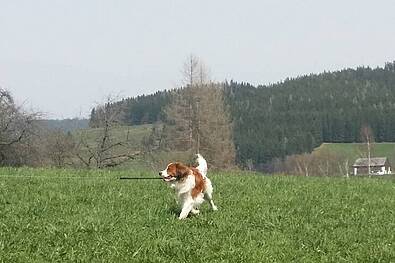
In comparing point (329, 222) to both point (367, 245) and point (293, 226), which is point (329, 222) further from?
point (367, 245)

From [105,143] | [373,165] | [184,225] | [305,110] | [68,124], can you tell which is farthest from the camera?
[305,110]

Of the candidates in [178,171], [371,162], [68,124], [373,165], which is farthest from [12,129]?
[371,162]

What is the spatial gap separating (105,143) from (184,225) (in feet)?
156

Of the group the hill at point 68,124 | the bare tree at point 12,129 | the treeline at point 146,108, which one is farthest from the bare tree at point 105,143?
the treeline at point 146,108

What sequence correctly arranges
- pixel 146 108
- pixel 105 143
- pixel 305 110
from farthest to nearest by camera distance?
1. pixel 305 110
2. pixel 146 108
3. pixel 105 143

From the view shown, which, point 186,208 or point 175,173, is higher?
point 175,173

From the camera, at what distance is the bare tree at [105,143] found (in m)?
56.9

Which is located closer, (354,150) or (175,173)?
(175,173)

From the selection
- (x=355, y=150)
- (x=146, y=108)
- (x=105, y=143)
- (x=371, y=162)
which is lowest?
(x=371, y=162)

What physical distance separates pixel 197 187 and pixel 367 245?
3.90 metres

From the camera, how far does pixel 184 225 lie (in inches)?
409

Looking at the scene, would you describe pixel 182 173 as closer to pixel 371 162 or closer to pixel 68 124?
pixel 68 124

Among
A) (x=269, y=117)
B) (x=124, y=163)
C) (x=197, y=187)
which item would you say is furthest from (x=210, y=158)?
(x=269, y=117)

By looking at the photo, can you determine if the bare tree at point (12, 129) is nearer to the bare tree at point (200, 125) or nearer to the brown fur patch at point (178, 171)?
the bare tree at point (200, 125)
